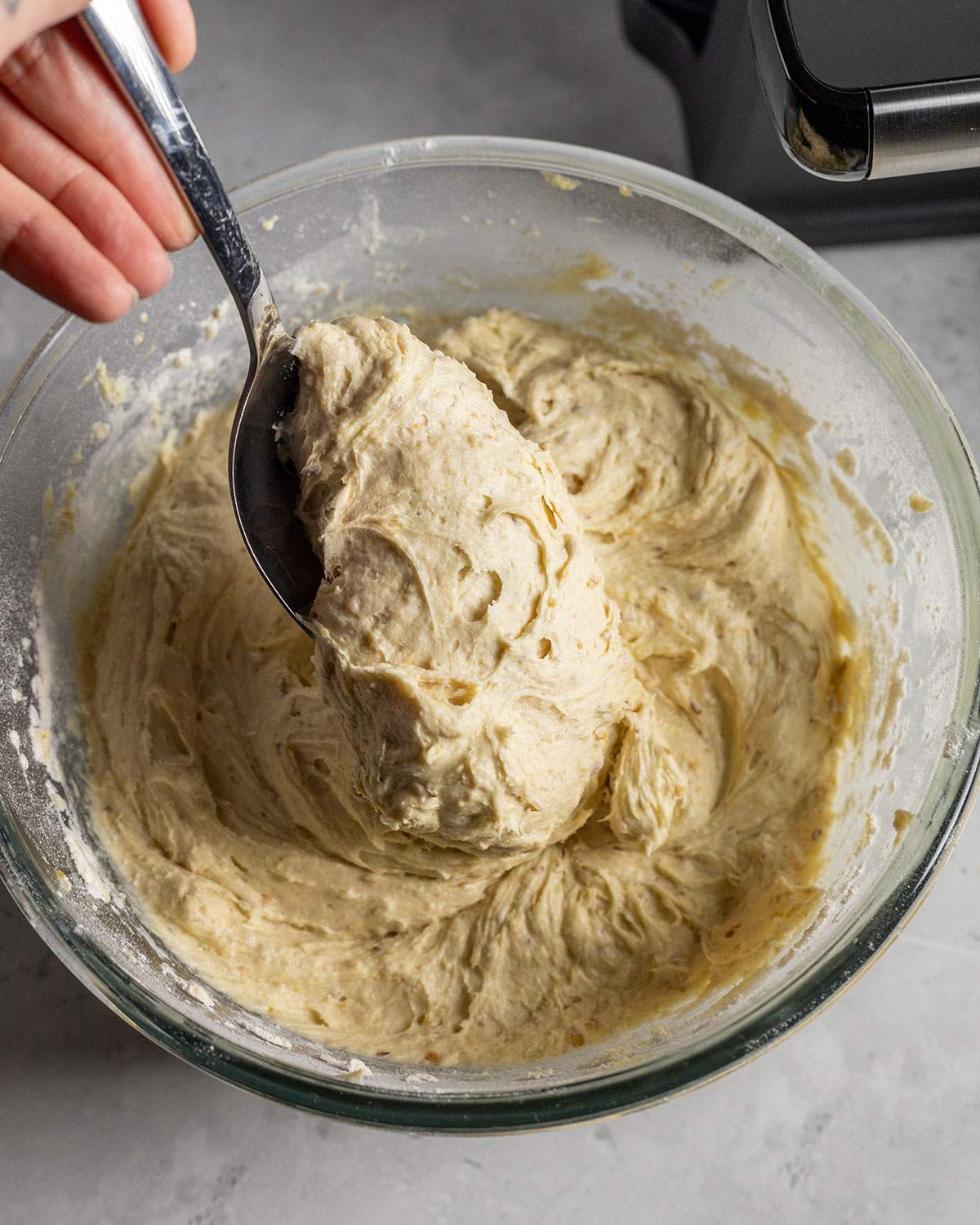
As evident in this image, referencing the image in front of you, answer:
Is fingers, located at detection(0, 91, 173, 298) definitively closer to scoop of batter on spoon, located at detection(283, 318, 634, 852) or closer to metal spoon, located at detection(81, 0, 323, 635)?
metal spoon, located at detection(81, 0, 323, 635)

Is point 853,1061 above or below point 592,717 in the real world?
below

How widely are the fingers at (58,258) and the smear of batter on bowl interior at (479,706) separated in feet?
0.90

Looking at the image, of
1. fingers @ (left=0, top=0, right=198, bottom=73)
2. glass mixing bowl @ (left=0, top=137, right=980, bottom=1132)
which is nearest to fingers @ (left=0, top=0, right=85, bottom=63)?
fingers @ (left=0, top=0, right=198, bottom=73)

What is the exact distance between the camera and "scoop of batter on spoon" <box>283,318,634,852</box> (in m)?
1.50

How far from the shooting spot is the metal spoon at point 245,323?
4.48 ft

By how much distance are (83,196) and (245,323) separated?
0.29 m

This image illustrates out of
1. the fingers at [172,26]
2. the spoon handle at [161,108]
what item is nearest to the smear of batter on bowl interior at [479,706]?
the spoon handle at [161,108]

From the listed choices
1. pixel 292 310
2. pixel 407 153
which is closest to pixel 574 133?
pixel 407 153

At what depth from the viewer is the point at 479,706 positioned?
1.51 m

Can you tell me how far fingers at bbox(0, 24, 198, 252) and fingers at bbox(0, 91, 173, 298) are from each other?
0.02 m

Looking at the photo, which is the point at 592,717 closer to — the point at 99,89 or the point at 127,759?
the point at 127,759

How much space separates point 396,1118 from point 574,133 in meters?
2.02

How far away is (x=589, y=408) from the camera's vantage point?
1980mm

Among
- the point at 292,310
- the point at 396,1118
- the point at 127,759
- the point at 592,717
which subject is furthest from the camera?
the point at 292,310
